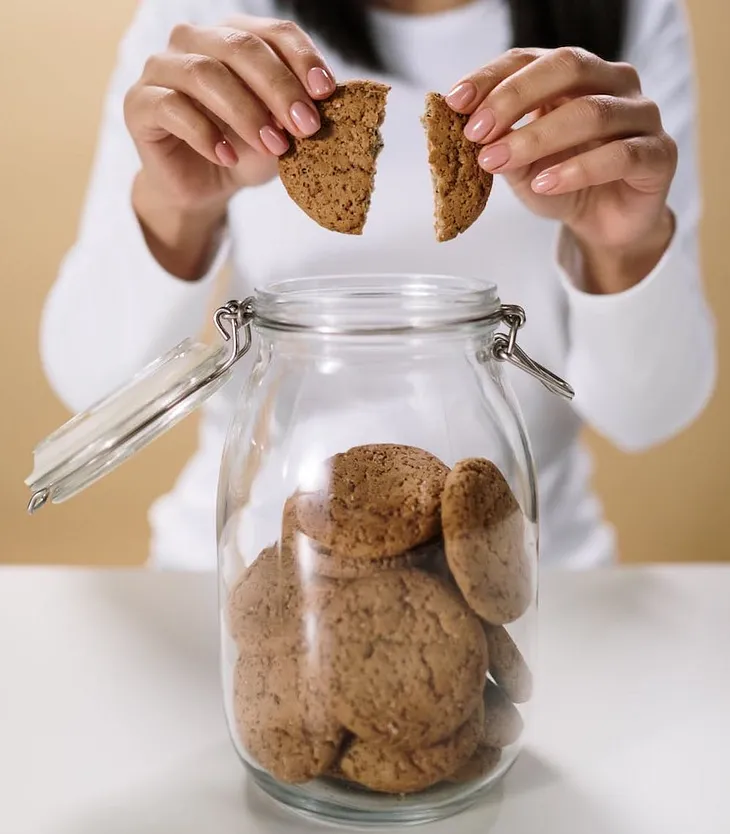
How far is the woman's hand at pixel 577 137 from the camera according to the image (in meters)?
0.60

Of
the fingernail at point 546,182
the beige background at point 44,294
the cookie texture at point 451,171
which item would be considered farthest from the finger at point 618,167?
the beige background at point 44,294

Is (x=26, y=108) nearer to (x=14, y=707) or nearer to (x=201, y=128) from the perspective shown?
(x=201, y=128)

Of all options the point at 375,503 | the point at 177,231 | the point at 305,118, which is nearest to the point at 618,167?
the point at 305,118

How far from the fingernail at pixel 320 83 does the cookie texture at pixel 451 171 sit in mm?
56

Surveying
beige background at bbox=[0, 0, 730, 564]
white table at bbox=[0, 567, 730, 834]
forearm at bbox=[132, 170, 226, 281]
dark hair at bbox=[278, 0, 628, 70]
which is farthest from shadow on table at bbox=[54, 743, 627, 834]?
beige background at bbox=[0, 0, 730, 564]

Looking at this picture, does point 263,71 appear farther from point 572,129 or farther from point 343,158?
point 572,129

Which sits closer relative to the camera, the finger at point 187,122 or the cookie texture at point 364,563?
the cookie texture at point 364,563

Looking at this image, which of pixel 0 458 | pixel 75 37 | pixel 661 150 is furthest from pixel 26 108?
pixel 661 150

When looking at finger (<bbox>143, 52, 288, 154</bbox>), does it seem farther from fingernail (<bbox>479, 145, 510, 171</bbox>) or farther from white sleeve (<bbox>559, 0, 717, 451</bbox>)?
white sleeve (<bbox>559, 0, 717, 451</bbox>)

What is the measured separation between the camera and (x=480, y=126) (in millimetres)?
578

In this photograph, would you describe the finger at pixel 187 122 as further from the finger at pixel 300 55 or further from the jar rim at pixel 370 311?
the jar rim at pixel 370 311

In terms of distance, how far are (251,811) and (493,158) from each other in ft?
1.27

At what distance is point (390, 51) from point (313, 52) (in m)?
0.69

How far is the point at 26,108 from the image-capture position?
169 centimetres
